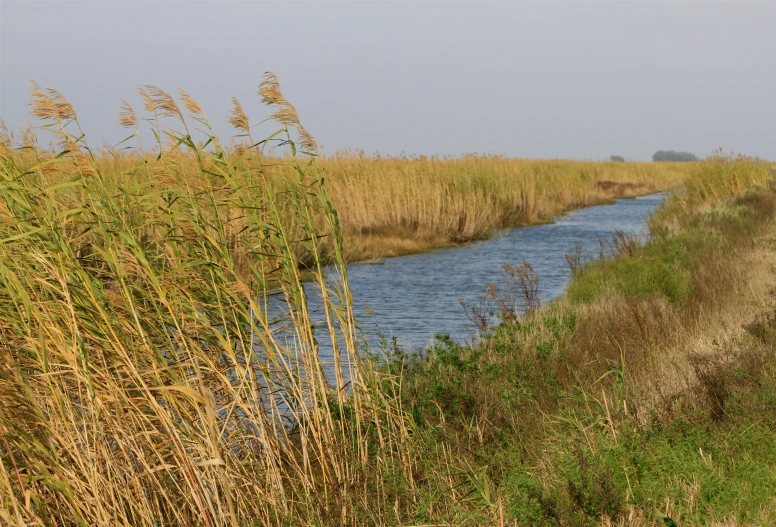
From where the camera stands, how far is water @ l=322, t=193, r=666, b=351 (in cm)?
886

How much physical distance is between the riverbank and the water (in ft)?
3.31

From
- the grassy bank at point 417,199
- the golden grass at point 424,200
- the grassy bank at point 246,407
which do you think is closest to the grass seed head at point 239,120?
the grassy bank at point 246,407

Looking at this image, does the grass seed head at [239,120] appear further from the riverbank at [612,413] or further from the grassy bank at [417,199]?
the grassy bank at [417,199]

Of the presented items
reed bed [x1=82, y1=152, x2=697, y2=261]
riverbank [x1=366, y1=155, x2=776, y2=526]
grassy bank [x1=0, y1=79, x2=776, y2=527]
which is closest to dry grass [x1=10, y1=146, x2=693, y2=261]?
reed bed [x1=82, y1=152, x2=697, y2=261]

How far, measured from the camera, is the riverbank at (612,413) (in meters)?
3.27

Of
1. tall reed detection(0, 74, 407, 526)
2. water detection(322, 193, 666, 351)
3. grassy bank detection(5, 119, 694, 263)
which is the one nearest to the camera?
tall reed detection(0, 74, 407, 526)

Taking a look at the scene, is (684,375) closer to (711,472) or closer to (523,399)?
(523,399)

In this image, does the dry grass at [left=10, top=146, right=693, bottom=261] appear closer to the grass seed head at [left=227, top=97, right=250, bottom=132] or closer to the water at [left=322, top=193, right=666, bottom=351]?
the water at [left=322, top=193, right=666, bottom=351]

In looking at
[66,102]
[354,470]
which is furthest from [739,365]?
[66,102]

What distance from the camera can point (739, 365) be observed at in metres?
4.65

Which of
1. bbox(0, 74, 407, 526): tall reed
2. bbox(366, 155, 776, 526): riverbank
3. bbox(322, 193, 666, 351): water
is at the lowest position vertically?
bbox(322, 193, 666, 351): water

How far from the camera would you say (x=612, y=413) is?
13.8 ft

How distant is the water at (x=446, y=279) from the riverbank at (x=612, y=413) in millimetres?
1009

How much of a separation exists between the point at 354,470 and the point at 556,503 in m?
1.00
